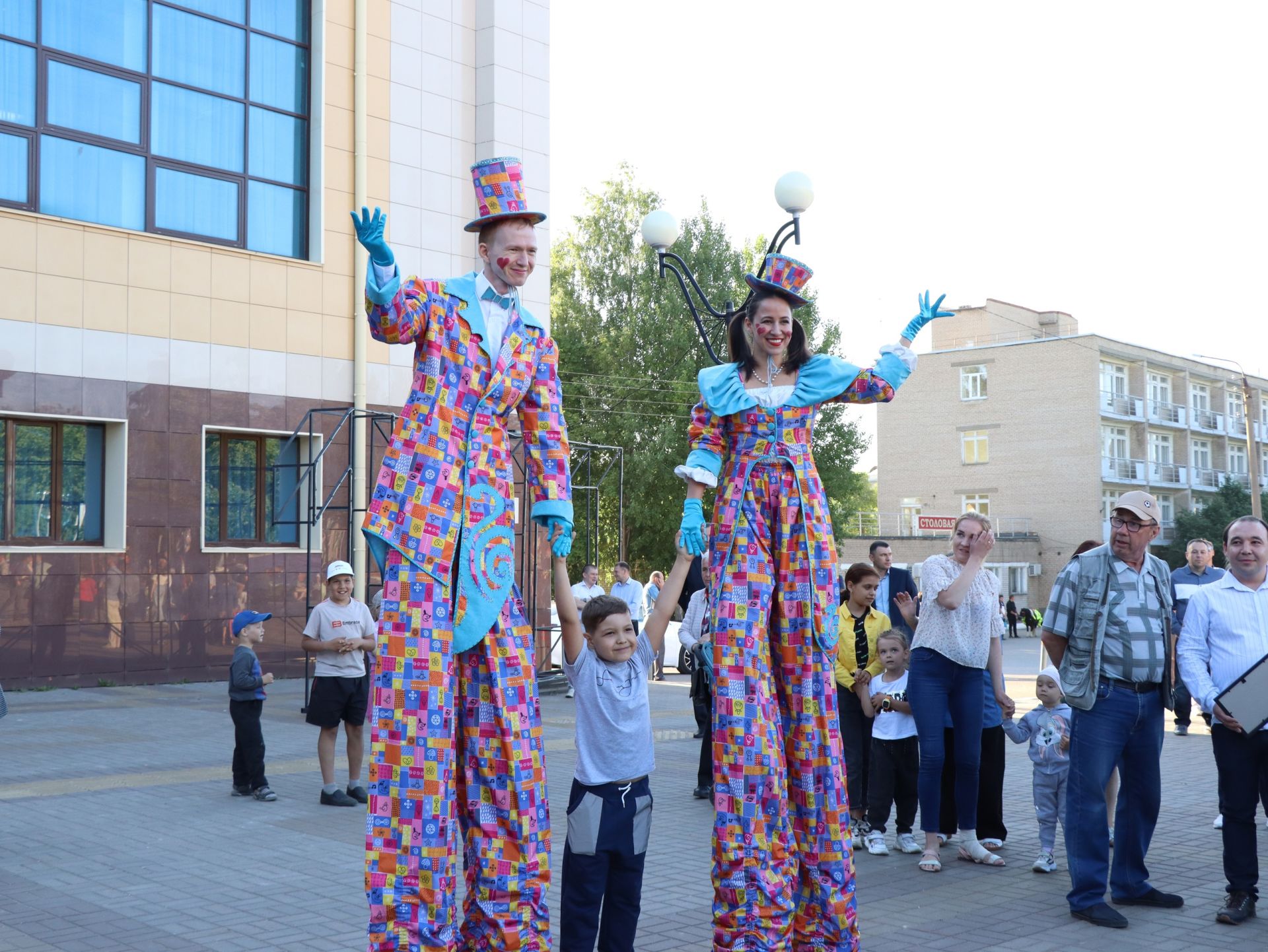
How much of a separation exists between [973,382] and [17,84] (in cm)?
4808

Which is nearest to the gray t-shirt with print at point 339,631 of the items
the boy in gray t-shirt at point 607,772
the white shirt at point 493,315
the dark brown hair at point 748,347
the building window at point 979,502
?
the boy in gray t-shirt at point 607,772

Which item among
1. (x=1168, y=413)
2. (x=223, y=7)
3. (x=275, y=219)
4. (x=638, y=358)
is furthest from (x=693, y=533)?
(x=1168, y=413)

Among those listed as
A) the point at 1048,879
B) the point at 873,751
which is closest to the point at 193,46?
the point at 873,751

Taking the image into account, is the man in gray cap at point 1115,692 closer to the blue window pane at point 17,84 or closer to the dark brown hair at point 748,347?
the dark brown hair at point 748,347

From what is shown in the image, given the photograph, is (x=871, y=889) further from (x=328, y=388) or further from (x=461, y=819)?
(x=328, y=388)

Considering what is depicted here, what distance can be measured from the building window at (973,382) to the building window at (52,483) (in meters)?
46.8

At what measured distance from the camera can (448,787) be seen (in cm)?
392

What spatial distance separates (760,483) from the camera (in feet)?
15.6

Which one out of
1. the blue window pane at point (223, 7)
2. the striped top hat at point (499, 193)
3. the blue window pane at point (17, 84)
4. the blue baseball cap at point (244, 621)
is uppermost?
the blue window pane at point (223, 7)

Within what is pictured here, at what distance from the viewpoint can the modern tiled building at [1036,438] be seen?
5459 centimetres

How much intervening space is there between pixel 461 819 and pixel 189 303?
543 inches

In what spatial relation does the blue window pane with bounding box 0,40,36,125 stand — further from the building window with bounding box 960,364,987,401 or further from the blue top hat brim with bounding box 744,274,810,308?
the building window with bounding box 960,364,987,401

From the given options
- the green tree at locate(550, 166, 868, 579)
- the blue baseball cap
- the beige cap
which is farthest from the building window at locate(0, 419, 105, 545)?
the green tree at locate(550, 166, 868, 579)

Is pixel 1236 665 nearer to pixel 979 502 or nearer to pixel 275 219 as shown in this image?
pixel 275 219
